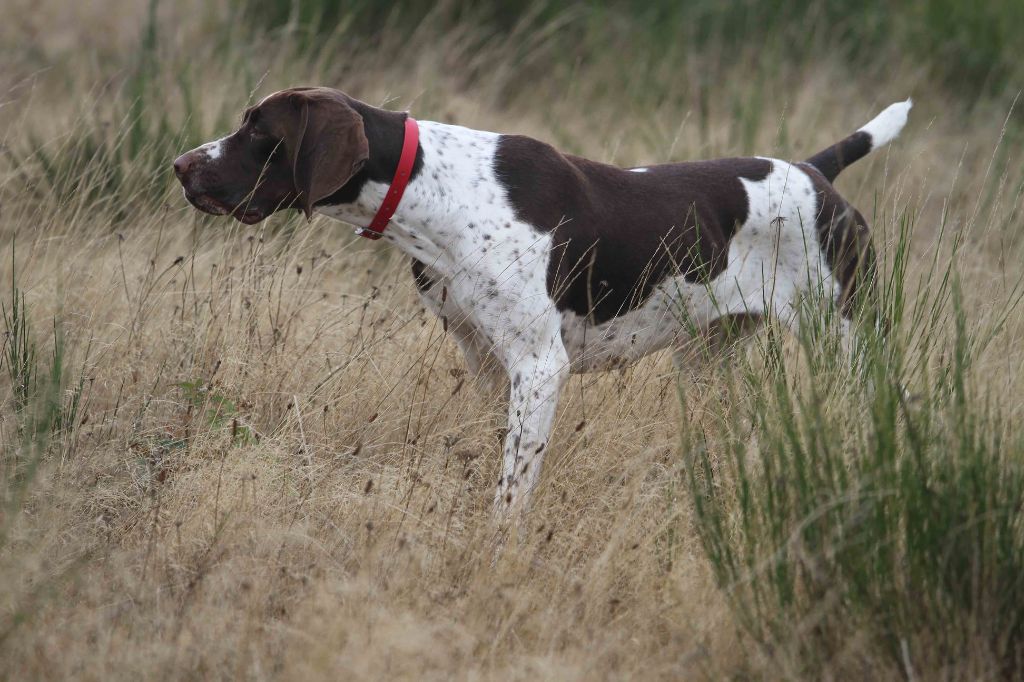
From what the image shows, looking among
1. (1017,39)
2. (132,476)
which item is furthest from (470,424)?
(1017,39)

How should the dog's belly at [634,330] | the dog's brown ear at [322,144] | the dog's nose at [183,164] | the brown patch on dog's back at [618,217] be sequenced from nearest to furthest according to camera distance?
1. the dog's brown ear at [322,144]
2. the dog's nose at [183,164]
3. the brown patch on dog's back at [618,217]
4. the dog's belly at [634,330]

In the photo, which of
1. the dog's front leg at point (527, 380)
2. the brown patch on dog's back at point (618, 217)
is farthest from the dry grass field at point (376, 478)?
the brown patch on dog's back at point (618, 217)

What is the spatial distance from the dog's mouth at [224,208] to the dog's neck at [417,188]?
0.59 feet

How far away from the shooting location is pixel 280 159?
370 cm

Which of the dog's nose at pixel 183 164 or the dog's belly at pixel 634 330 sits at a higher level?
the dog's nose at pixel 183 164

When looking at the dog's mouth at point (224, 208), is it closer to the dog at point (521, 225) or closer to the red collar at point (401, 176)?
the dog at point (521, 225)

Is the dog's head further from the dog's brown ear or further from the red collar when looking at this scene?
the red collar

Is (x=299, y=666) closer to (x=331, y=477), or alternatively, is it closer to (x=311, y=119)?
(x=331, y=477)

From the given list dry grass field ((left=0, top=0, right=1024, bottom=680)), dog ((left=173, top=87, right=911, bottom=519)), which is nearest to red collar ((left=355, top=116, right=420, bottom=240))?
dog ((left=173, top=87, right=911, bottom=519))

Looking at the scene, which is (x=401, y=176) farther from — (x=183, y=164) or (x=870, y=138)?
(x=870, y=138)

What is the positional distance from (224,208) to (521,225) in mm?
875

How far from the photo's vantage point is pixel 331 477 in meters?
3.70

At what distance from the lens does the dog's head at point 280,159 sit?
11.7 ft

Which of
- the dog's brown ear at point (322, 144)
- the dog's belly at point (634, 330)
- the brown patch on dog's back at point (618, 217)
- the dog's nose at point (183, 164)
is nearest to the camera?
the dog's brown ear at point (322, 144)
